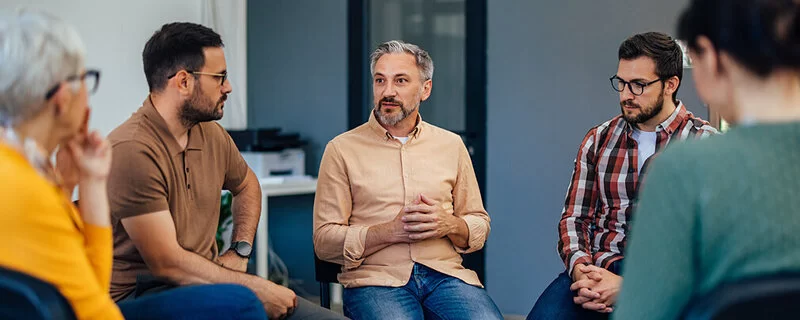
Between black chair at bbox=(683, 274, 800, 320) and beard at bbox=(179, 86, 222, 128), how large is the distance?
1.64m

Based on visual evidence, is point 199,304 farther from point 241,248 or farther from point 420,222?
point 420,222

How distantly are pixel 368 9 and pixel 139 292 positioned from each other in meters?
3.06

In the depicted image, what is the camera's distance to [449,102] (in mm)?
4602

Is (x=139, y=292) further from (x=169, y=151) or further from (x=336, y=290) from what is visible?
(x=336, y=290)

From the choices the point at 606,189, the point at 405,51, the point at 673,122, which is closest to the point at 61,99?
the point at 405,51

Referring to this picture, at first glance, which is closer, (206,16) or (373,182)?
(373,182)

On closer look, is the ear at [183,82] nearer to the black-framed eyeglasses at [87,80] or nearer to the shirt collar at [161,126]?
the shirt collar at [161,126]

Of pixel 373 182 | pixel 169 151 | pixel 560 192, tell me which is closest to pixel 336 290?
pixel 560 192

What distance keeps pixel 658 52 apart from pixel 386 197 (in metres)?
0.96

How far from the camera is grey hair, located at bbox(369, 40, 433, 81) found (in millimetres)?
2816

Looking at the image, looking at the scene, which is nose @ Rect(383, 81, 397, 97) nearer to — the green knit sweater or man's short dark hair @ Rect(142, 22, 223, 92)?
man's short dark hair @ Rect(142, 22, 223, 92)

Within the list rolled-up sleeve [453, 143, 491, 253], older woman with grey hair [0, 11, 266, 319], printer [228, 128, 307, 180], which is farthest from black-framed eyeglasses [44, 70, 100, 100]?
printer [228, 128, 307, 180]

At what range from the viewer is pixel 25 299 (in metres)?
1.15

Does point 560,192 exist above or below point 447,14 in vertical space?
below
